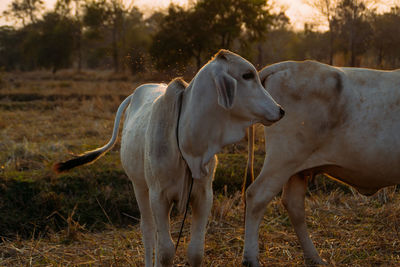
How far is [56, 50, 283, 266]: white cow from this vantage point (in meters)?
2.19

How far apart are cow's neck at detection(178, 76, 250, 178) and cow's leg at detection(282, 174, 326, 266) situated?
1391mm

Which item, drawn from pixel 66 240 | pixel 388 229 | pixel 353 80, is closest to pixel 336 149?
pixel 353 80

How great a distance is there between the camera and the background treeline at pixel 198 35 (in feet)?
49.8

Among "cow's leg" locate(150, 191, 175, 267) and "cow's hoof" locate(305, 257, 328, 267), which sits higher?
"cow's leg" locate(150, 191, 175, 267)

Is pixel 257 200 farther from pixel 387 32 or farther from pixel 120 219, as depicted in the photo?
pixel 387 32

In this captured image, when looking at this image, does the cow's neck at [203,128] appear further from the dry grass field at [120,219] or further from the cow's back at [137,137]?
the dry grass field at [120,219]

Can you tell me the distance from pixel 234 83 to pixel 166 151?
1.83ft

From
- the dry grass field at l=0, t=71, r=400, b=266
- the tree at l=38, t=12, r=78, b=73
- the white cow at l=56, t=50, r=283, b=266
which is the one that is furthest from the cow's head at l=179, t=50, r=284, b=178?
the tree at l=38, t=12, r=78, b=73

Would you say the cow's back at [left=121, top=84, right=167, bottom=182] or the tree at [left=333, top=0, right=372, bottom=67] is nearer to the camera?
the cow's back at [left=121, top=84, right=167, bottom=182]

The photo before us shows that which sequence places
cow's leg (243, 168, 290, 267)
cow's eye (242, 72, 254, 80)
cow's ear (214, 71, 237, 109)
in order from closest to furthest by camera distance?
1. cow's ear (214, 71, 237, 109)
2. cow's eye (242, 72, 254, 80)
3. cow's leg (243, 168, 290, 267)

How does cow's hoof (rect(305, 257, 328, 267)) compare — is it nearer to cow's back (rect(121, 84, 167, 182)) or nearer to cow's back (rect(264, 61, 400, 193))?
cow's back (rect(264, 61, 400, 193))

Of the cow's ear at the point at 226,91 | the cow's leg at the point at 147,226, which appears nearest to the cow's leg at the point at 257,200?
the cow's leg at the point at 147,226

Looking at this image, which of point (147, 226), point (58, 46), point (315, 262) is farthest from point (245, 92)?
point (58, 46)

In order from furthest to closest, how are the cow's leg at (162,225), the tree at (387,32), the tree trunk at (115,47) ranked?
the tree trunk at (115,47) → the tree at (387,32) → the cow's leg at (162,225)
